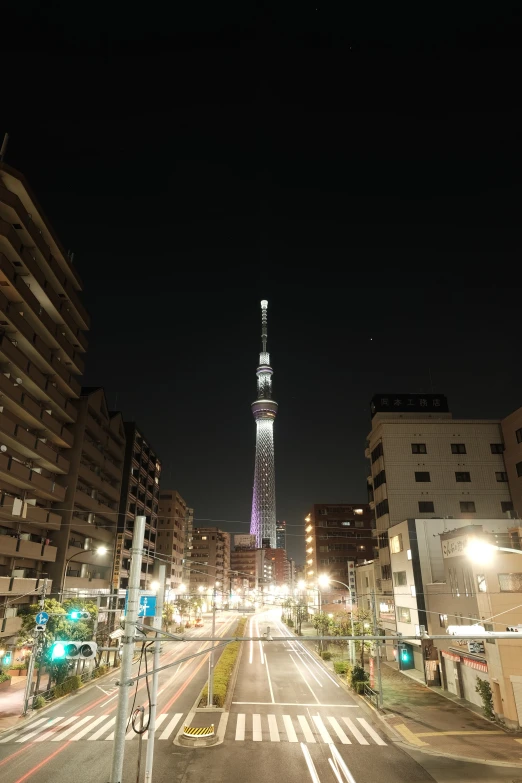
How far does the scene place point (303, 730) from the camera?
25.8 metres

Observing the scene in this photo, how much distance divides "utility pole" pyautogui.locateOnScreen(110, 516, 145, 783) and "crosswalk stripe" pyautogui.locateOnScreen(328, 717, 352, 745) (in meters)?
17.9

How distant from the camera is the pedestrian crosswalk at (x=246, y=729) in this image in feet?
78.7

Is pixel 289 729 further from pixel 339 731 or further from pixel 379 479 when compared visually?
pixel 379 479

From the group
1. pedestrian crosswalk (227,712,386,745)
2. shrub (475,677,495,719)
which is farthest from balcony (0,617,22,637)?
shrub (475,677,495,719)

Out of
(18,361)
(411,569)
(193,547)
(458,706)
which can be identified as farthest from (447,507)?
(193,547)

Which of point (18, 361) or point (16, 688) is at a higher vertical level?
point (18, 361)

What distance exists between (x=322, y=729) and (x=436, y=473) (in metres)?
40.6

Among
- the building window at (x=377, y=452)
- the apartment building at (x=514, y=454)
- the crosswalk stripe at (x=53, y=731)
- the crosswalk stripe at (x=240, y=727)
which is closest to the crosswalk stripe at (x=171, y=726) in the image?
A: the crosswalk stripe at (x=240, y=727)

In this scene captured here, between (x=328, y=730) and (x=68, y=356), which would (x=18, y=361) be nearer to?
(x=68, y=356)

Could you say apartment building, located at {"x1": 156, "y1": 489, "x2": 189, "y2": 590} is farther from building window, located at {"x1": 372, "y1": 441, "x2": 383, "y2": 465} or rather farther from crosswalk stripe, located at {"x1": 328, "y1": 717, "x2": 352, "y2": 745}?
crosswalk stripe, located at {"x1": 328, "y1": 717, "x2": 352, "y2": 745}

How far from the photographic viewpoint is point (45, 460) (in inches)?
1969

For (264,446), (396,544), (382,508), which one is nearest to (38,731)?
(396,544)

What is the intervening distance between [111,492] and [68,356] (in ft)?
75.4

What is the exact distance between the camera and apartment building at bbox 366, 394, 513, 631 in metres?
59.2
